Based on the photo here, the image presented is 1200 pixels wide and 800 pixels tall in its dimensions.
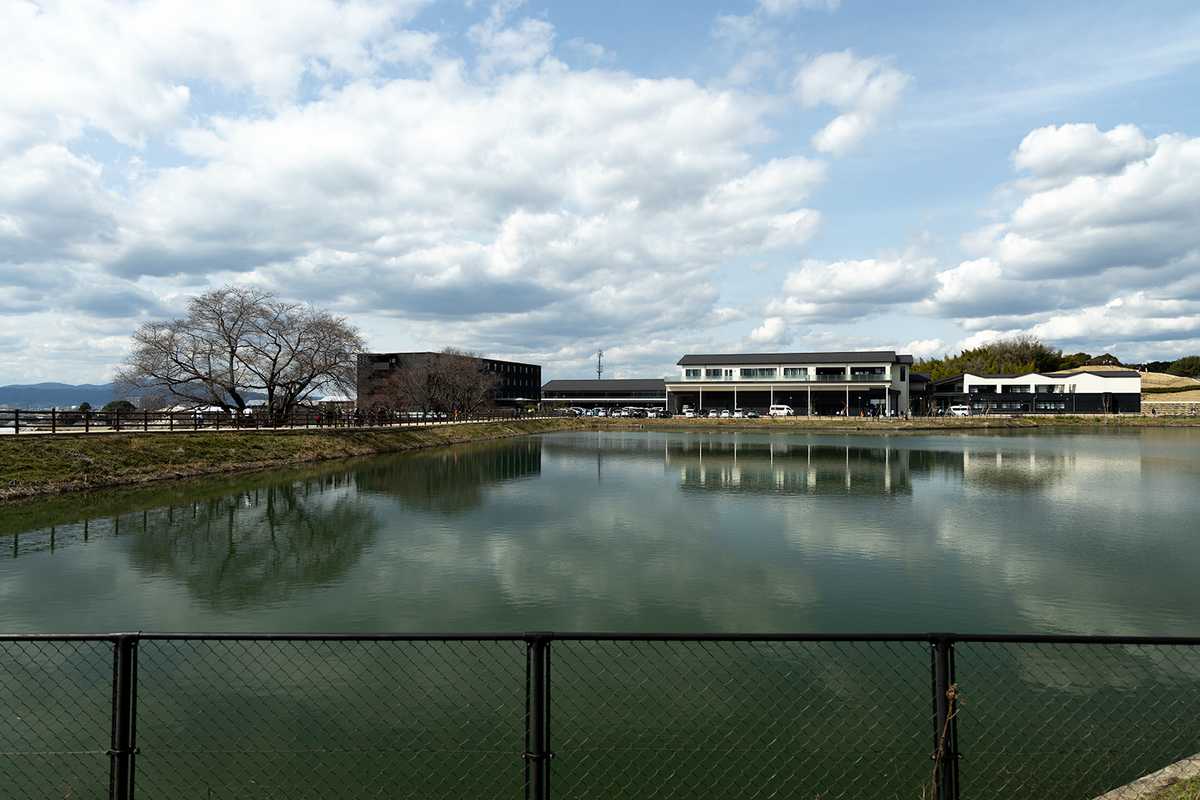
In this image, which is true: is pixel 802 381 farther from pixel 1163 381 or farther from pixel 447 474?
pixel 1163 381

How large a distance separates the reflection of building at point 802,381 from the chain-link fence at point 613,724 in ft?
277

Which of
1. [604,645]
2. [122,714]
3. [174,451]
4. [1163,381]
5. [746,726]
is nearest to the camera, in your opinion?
[122,714]

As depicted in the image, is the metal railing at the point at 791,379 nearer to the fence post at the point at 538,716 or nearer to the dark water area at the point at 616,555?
the dark water area at the point at 616,555

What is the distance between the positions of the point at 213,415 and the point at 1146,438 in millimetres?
76279

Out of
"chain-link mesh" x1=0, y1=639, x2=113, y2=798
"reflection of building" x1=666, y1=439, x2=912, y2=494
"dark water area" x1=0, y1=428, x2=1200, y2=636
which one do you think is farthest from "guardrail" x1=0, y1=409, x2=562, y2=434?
"reflection of building" x1=666, y1=439, x2=912, y2=494

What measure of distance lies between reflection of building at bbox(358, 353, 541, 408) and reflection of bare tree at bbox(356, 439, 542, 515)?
1561 inches

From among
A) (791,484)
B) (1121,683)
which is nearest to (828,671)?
(1121,683)

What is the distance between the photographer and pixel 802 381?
9119 centimetres

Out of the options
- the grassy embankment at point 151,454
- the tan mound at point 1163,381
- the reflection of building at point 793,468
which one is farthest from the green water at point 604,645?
the tan mound at point 1163,381

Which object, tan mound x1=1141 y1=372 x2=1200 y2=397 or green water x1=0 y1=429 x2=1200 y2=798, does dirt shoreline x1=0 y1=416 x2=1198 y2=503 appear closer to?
green water x1=0 y1=429 x2=1200 y2=798

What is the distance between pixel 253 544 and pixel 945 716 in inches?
690

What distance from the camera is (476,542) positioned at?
1697 cm

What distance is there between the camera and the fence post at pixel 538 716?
3.76 metres

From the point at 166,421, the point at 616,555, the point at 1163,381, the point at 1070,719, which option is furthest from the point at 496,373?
the point at 1163,381
